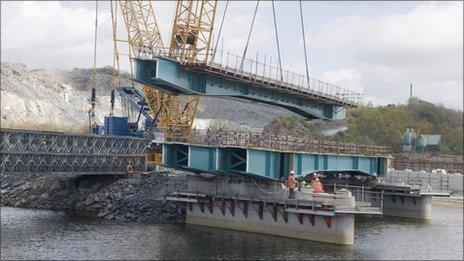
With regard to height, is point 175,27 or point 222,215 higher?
point 175,27

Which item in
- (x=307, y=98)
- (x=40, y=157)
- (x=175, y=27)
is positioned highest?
(x=175, y=27)

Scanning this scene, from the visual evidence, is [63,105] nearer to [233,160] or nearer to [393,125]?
[393,125]

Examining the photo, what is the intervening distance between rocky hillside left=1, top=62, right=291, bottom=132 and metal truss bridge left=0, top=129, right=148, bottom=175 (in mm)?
49234

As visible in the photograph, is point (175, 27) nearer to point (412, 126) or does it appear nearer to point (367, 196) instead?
point (367, 196)

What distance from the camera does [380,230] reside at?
45.2 metres

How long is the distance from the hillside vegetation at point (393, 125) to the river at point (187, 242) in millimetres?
65661

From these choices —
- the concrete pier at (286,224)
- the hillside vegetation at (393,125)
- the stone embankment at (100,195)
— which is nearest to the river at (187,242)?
the concrete pier at (286,224)

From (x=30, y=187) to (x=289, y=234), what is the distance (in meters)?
28.7

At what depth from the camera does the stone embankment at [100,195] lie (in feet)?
156

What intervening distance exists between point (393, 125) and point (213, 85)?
7958 cm

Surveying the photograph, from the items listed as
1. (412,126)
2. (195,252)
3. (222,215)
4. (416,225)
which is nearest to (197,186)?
(222,215)

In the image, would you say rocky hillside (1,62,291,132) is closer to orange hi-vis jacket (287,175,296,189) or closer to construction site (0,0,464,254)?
construction site (0,0,464,254)

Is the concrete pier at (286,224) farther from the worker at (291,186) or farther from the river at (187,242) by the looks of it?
the worker at (291,186)

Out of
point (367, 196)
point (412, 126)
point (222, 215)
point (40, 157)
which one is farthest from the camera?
point (412, 126)
